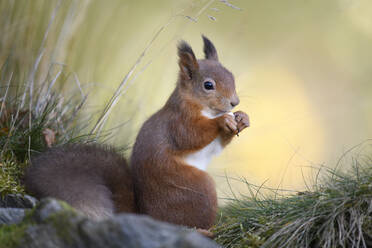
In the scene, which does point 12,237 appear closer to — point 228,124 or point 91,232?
point 91,232

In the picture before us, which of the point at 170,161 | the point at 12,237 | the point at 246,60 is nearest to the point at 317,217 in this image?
the point at 170,161

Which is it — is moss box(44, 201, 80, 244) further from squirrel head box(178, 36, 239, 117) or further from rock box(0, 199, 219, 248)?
squirrel head box(178, 36, 239, 117)

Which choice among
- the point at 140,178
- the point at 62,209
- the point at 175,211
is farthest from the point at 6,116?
the point at 62,209

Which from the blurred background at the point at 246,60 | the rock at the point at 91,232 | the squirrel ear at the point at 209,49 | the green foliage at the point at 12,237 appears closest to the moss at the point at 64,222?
the rock at the point at 91,232

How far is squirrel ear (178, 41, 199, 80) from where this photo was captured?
2896mm

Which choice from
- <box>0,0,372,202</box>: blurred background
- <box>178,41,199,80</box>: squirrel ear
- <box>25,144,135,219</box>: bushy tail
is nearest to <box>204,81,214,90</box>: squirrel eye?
<box>178,41,199,80</box>: squirrel ear

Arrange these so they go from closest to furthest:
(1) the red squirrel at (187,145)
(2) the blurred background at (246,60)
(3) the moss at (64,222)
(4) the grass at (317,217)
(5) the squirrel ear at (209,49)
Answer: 1. (3) the moss at (64,222)
2. (4) the grass at (317,217)
3. (1) the red squirrel at (187,145)
4. (5) the squirrel ear at (209,49)
5. (2) the blurred background at (246,60)

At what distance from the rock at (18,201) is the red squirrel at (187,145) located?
594 mm

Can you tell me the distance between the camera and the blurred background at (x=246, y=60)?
4180 mm

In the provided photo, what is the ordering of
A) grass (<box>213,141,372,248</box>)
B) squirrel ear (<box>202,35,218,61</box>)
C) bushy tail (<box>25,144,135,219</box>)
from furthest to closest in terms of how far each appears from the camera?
squirrel ear (<box>202,35,218,61</box>)
bushy tail (<box>25,144,135,219</box>)
grass (<box>213,141,372,248</box>)

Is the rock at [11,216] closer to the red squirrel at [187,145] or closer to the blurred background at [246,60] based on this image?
the red squirrel at [187,145]

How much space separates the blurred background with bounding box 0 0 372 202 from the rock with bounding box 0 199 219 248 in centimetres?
225

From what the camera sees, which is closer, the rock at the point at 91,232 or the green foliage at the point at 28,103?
the rock at the point at 91,232

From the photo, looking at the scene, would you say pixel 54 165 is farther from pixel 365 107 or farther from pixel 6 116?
pixel 365 107
